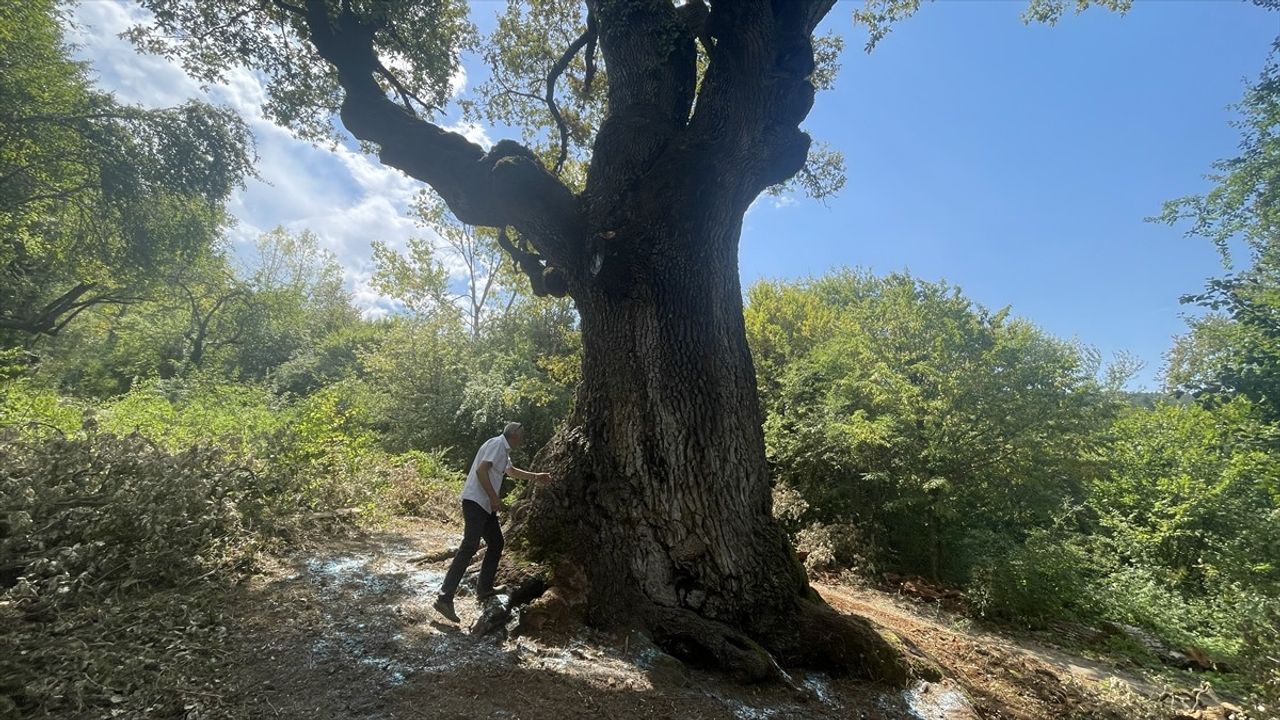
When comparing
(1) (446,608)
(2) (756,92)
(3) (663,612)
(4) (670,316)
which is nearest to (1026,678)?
(3) (663,612)

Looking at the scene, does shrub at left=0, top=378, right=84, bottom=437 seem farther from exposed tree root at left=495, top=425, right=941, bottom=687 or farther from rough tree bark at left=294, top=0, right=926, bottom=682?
exposed tree root at left=495, top=425, right=941, bottom=687

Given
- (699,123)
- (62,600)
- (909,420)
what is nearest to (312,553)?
(62,600)

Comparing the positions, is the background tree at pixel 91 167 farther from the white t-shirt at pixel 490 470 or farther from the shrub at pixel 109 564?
the white t-shirt at pixel 490 470

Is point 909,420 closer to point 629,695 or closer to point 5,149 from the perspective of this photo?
point 629,695

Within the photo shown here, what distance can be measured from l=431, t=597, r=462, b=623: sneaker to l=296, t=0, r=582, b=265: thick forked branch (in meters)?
3.13

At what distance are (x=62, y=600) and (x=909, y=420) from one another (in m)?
9.55

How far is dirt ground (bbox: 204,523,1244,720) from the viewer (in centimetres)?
275

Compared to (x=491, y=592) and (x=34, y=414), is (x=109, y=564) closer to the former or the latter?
(x=491, y=592)

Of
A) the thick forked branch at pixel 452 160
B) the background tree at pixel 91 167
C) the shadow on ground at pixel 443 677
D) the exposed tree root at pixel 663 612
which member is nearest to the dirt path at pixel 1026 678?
the exposed tree root at pixel 663 612

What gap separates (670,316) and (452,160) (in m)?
3.11

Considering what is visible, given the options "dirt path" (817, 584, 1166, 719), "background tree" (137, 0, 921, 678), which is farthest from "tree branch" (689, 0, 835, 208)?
"dirt path" (817, 584, 1166, 719)

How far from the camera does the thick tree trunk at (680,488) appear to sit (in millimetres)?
3748

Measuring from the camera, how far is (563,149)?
7590 millimetres

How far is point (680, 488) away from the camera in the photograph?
12.9ft
